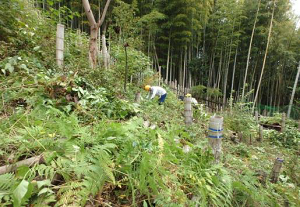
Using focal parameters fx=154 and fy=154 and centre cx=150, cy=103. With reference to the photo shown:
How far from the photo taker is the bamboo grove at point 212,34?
7703mm

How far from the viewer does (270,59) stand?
10.4 meters

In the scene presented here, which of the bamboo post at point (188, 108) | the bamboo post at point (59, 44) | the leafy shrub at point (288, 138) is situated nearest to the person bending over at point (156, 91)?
the bamboo post at point (188, 108)

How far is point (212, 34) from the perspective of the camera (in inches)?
408

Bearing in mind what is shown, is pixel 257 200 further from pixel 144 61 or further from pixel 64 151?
pixel 144 61

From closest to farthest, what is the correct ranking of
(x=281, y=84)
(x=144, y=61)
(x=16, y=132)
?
(x=16, y=132)
(x=144, y=61)
(x=281, y=84)

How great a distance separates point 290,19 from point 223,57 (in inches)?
159

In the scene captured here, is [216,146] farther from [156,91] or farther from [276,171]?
[156,91]

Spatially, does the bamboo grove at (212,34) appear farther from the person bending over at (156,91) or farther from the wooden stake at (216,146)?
the wooden stake at (216,146)

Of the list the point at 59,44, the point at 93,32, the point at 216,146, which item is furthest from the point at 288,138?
the point at 59,44

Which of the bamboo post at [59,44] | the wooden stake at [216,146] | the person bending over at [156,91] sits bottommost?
the wooden stake at [216,146]

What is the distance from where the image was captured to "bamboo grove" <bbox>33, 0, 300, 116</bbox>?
25.3 feet

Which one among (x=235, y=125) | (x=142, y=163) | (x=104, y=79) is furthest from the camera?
(x=235, y=125)

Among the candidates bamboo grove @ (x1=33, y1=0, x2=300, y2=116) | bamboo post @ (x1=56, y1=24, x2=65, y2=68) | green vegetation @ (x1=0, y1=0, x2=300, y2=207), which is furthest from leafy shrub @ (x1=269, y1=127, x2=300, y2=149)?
bamboo post @ (x1=56, y1=24, x2=65, y2=68)

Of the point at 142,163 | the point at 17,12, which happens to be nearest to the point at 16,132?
the point at 142,163
